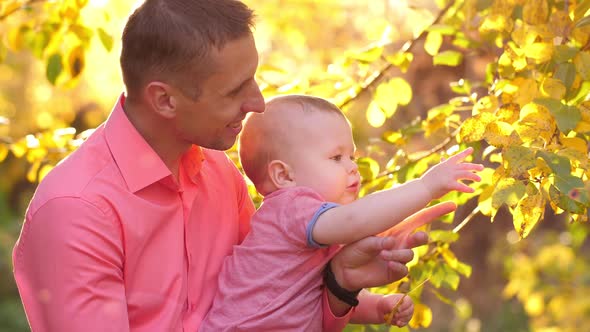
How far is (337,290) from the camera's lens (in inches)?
79.8

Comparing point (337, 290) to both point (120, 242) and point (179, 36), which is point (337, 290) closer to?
point (120, 242)

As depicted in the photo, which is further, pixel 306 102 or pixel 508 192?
pixel 306 102

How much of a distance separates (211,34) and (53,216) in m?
0.50

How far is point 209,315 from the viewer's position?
2107mm

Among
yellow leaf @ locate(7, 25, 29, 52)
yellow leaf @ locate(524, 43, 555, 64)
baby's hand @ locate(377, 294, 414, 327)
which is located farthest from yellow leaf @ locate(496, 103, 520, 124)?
yellow leaf @ locate(7, 25, 29, 52)

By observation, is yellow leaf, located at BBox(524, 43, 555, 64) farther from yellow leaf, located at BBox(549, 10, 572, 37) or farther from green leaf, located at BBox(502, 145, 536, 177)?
green leaf, located at BBox(502, 145, 536, 177)

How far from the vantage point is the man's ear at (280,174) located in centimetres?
210

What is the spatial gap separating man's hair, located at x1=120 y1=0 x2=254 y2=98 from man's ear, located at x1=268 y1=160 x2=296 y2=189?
0.26 m

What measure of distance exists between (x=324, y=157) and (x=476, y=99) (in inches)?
34.8

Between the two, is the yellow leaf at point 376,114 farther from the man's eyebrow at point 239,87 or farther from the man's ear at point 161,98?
the man's ear at point 161,98

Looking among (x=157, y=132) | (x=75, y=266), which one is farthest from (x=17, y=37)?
(x=75, y=266)

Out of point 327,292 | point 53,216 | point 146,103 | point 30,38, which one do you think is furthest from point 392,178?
point 30,38

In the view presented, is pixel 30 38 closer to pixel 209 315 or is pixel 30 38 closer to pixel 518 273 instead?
pixel 209 315

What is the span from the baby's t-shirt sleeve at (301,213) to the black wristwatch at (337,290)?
0.10 metres
